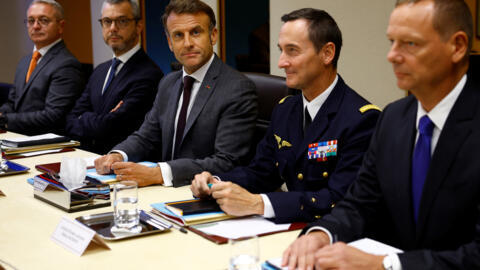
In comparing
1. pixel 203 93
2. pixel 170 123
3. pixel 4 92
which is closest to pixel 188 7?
pixel 203 93

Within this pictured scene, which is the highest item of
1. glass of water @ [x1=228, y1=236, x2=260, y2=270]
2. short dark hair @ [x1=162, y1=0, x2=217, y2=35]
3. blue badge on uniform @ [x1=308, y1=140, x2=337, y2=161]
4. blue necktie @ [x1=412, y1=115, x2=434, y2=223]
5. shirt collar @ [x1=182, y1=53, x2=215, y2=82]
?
short dark hair @ [x1=162, y1=0, x2=217, y2=35]

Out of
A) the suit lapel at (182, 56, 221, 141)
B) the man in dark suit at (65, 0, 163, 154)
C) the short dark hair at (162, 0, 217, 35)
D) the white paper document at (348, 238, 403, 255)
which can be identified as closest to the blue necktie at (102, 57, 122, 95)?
the man in dark suit at (65, 0, 163, 154)

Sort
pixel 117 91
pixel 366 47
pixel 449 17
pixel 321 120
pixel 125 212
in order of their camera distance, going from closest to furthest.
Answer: pixel 449 17 → pixel 125 212 → pixel 321 120 → pixel 117 91 → pixel 366 47

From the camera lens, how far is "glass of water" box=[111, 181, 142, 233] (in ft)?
6.25

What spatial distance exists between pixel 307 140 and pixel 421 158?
64 centimetres

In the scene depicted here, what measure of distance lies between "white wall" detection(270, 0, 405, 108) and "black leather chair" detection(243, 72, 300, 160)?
152 centimetres

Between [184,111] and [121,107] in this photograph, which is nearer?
[184,111]

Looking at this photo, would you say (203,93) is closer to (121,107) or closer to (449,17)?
(121,107)

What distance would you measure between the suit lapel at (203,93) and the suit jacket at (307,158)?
496 mm

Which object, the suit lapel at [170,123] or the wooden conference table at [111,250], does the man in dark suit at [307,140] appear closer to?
the wooden conference table at [111,250]

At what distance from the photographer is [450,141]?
1600 millimetres

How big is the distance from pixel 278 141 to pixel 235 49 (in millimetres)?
3384

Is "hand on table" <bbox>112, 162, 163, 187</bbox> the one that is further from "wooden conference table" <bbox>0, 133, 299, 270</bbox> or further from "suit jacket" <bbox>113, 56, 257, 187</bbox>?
"wooden conference table" <bbox>0, 133, 299, 270</bbox>

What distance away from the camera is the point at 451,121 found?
→ 63.4 inches
